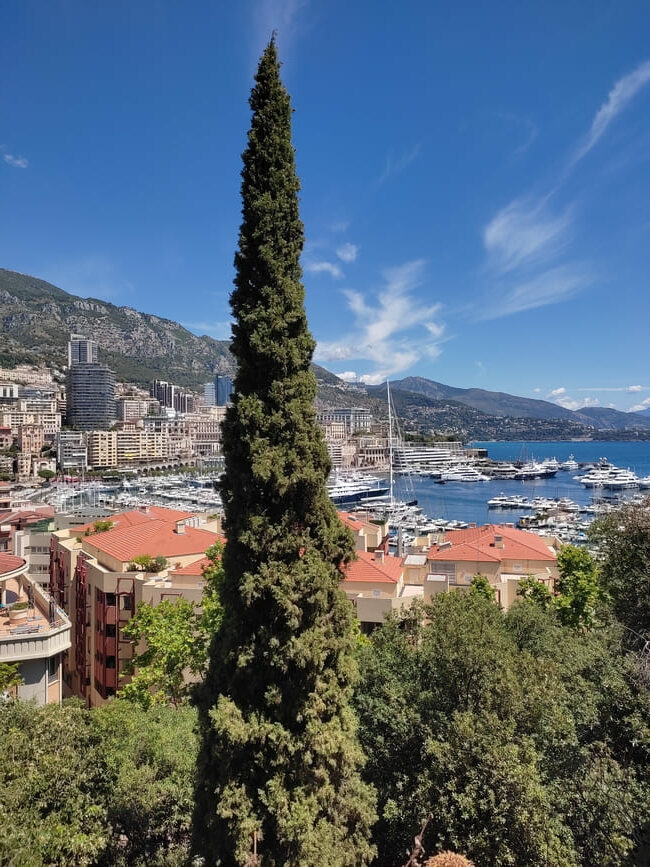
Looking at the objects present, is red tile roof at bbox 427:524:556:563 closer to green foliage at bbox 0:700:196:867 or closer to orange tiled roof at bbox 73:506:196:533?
orange tiled roof at bbox 73:506:196:533

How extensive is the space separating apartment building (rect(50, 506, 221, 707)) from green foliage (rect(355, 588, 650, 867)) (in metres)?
8.42

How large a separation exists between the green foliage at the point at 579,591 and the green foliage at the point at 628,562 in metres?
1.24

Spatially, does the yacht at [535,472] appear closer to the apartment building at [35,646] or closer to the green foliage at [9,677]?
the apartment building at [35,646]

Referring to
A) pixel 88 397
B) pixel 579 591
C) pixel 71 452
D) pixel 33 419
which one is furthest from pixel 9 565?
pixel 88 397

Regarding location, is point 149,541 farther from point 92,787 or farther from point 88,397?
point 88,397

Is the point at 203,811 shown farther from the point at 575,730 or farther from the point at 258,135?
the point at 258,135

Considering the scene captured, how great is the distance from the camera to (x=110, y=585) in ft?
51.9

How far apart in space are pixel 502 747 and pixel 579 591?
10.7m

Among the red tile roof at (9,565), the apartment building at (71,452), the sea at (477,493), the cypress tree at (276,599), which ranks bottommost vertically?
the sea at (477,493)

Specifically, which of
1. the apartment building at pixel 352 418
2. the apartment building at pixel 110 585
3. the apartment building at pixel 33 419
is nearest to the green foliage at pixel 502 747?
the apartment building at pixel 110 585

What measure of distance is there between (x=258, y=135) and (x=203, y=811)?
26.1 ft

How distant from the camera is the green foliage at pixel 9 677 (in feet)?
34.2

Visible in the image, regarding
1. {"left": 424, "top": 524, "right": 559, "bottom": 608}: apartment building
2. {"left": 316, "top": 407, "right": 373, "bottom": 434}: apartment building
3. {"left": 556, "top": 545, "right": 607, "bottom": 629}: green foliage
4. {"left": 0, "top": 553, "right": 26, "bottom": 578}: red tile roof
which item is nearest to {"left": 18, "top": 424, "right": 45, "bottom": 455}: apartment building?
{"left": 316, "top": 407, "right": 373, "bottom": 434}: apartment building

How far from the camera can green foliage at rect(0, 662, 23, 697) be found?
10422 mm
